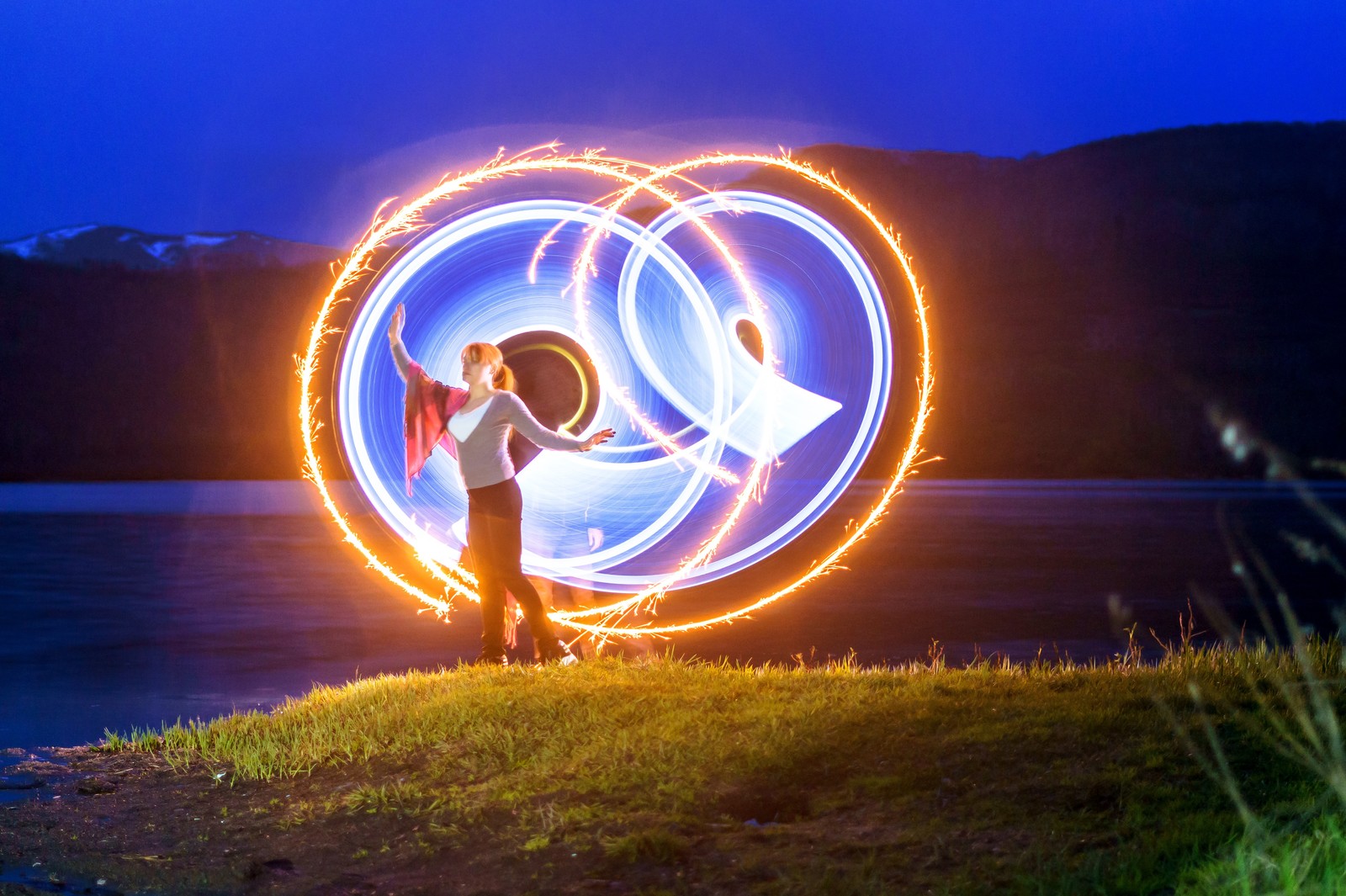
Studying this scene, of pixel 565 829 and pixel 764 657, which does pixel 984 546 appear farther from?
pixel 565 829

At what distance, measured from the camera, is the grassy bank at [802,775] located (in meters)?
4.80

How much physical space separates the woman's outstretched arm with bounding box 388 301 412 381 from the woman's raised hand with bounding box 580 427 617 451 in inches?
49.7

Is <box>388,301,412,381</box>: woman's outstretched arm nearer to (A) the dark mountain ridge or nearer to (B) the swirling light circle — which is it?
(B) the swirling light circle

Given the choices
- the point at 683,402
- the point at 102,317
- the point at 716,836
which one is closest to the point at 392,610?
the point at 683,402

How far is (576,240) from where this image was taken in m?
9.60

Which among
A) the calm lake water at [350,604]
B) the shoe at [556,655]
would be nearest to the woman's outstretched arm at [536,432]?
the shoe at [556,655]

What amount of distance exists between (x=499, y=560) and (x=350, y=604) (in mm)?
5775

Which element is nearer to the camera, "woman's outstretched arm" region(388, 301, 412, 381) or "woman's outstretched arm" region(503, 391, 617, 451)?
"woman's outstretched arm" region(503, 391, 617, 451)

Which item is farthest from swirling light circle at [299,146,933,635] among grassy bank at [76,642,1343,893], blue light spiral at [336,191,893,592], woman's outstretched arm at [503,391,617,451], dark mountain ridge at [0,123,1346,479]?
dark mountain ridge at [0,123,1346,479]

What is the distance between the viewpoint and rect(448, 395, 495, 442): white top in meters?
8.45

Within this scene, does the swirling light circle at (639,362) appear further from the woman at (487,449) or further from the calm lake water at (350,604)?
the calm lake water at (350,604)

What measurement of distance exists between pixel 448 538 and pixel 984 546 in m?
11.7

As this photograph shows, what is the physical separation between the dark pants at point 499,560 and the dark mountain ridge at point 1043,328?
158 feet

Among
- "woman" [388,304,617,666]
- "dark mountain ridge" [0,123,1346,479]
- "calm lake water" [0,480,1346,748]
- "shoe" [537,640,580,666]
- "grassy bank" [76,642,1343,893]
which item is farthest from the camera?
"dark mountain ridge" [0,123,1346,479]
